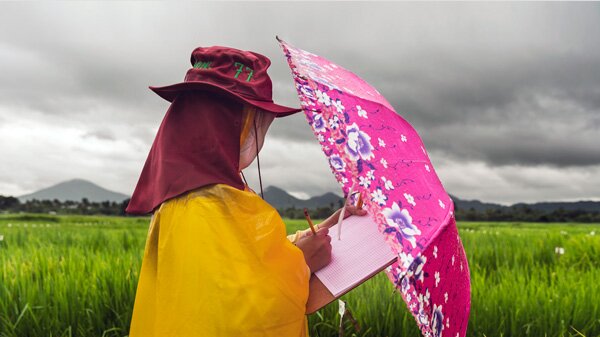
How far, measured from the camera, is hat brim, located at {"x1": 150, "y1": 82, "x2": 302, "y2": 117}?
1.95 meters

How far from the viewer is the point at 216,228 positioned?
1.86 metres

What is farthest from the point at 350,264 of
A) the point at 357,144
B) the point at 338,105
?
the point at 338,105

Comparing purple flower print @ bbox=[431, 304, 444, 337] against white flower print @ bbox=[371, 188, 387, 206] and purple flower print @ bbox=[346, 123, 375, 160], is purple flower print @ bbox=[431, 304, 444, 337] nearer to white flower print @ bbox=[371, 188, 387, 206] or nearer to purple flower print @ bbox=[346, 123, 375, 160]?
white flower print @ bbox=[371, 188, 387, 206]

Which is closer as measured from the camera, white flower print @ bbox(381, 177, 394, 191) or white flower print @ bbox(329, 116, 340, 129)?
white flower print @ bbox(381, 177, 394, 191)

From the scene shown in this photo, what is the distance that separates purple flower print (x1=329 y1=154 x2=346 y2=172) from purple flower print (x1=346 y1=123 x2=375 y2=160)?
94 cm

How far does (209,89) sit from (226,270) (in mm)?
689

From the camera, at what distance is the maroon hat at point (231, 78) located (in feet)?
6.52

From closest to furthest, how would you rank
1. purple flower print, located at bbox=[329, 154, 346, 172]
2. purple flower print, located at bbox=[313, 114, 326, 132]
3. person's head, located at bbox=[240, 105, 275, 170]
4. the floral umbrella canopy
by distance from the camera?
the floral umbrella canopy
person's head, located at bbox=[240, 105, 275, 170]
purple flower print, located at bbox=[313, 114, 326, 132]
purple flower print, located at bbox=[329, 154, 346, 172]

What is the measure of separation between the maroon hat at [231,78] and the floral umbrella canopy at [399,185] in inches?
5.6

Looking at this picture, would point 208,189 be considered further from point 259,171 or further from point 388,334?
point 388,334

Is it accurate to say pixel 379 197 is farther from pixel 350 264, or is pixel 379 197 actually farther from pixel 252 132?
pixel 252 132

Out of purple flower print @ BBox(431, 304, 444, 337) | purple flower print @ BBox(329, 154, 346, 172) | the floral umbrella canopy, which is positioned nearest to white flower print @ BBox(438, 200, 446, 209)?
the floral umbrella canopy

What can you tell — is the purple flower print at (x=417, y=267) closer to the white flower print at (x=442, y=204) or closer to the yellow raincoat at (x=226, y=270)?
the white flower print at (x=442, y=204)

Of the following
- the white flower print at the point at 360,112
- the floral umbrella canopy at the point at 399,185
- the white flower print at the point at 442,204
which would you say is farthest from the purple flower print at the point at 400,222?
the white flower print at the point at 360,112
